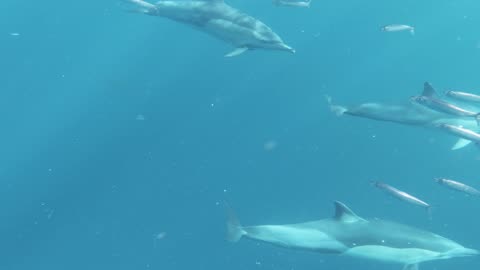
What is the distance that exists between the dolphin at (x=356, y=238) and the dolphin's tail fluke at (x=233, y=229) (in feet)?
0.07

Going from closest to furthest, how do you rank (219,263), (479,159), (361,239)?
(361,239), (219,263), (479,159)

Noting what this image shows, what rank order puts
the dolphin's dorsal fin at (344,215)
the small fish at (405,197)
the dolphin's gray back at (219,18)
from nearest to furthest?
the small fish at (405,197) < the dolphin's dorsal fin at (344,215) < the dolphin's gray back at (219,18)

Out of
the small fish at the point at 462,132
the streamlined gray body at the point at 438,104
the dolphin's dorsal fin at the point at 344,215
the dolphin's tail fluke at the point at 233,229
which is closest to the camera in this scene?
the streamlined gray body at the point at 438,104

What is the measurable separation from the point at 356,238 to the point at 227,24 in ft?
15.4

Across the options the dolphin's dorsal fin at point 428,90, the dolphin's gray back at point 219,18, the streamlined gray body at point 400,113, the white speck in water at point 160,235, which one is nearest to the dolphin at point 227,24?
the dolphin's gray back at point 219,18

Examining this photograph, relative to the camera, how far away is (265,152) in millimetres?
14984

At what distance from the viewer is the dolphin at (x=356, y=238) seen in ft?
32.0

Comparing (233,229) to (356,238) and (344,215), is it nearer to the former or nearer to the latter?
(344,215)

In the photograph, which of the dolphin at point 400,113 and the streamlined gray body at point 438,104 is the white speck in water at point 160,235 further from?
the streamlined gray body at point 438,104

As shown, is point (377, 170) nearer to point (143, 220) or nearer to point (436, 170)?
point (436, 170)

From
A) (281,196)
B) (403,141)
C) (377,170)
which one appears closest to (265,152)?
(281,196)

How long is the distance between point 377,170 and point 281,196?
285 centimetres

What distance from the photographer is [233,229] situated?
10242mm

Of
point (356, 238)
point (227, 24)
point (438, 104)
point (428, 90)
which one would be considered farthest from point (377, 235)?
point (227, 24)
